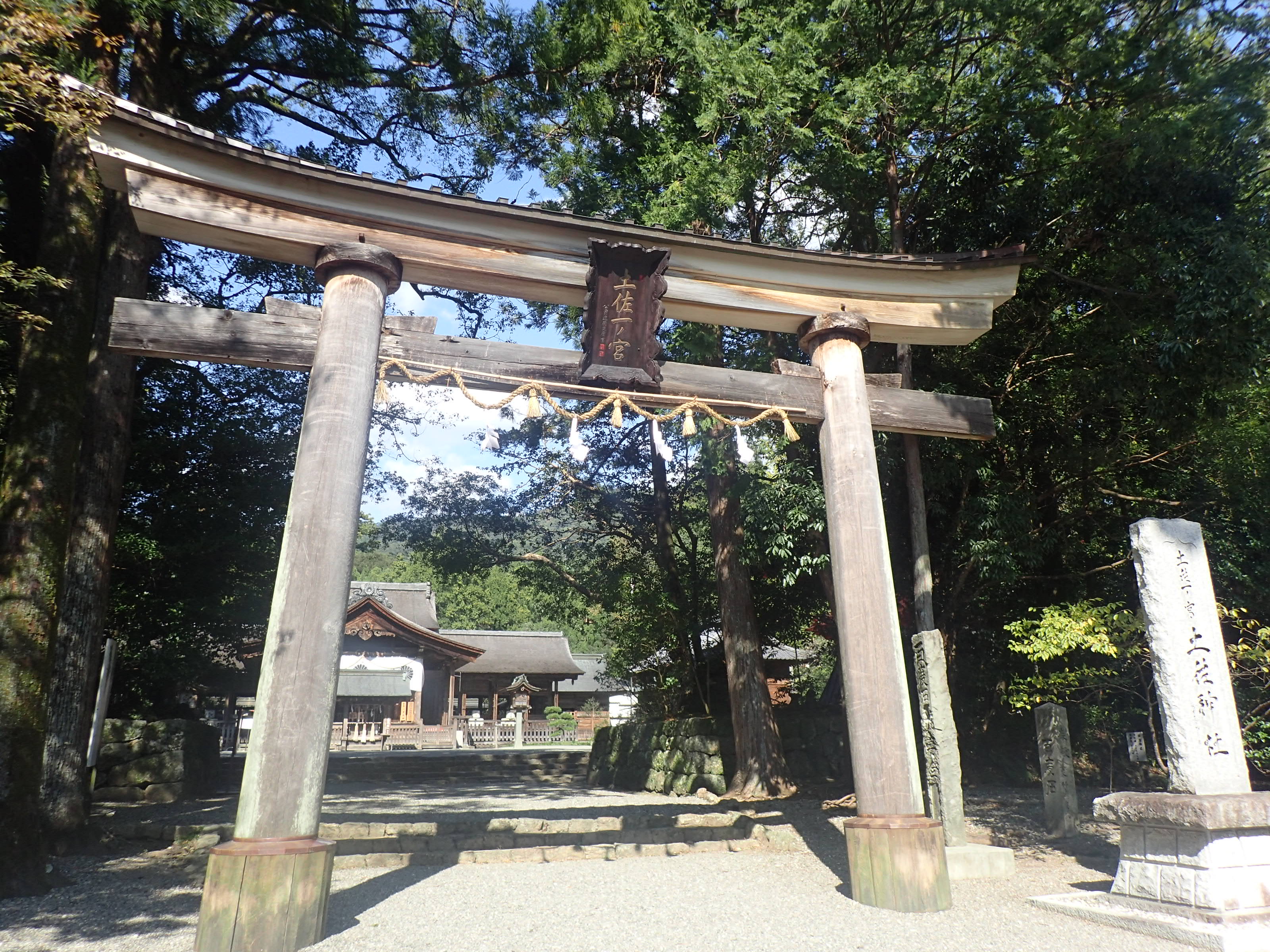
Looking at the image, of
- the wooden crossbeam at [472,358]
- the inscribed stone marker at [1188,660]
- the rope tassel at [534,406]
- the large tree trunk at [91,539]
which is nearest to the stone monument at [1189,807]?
the inscribed stone marker at [1188,660]

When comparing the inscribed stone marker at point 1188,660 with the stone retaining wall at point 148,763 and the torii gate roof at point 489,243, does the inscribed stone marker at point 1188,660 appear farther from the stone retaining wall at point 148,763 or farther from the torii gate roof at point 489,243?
the stone retaining wall at point 148,763

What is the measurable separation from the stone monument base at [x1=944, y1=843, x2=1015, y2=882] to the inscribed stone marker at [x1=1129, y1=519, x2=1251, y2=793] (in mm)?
1467

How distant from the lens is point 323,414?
4.39 m

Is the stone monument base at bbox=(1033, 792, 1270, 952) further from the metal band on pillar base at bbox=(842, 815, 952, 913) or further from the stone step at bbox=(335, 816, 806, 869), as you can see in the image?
the stone step at bbox=(335, 816, 806, 869)

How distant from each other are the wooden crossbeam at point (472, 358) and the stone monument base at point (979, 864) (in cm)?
305

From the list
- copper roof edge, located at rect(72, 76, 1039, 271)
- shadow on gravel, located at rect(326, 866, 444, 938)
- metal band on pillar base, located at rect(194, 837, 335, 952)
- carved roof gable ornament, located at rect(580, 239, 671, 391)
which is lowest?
shadow on gravel, located at rect(326, 866, 444, 938)

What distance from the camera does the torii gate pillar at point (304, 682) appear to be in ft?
11.9

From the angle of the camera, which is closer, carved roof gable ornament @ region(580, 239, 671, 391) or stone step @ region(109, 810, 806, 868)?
carved roof gable ornament @ region(580, 239, 671, 391)

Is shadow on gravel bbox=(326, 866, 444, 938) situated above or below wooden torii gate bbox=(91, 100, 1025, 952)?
below

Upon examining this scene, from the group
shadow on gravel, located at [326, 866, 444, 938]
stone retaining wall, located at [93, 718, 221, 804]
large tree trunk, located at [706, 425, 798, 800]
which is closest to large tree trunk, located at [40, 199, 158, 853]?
shadow on gravel, located at [326, 866, 444, 938]

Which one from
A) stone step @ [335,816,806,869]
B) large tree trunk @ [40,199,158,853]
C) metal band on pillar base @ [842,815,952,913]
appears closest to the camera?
metal band on pillar base @ [842,815,952,913]

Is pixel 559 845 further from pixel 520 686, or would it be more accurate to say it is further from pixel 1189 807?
pixel 520 686

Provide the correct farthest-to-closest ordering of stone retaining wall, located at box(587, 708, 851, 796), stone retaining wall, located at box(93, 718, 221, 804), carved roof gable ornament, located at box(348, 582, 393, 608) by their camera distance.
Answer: carved roof gable ornament, located at box(348, 582, 393, 608) < stone retaining wall, located at box(587, 708, 851, 796) < stone retaining wall, located at box(93, 718, 221, 804)

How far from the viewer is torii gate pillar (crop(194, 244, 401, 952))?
362 centimetres
